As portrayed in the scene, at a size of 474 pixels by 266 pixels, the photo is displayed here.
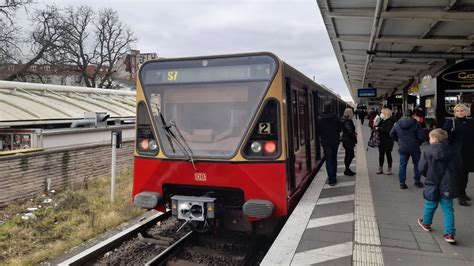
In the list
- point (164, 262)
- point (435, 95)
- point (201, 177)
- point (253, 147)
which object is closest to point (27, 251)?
point (164, 262)

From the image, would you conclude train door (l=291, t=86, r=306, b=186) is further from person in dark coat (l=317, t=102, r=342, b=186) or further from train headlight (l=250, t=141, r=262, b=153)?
train headlight (l=250, t=141, r=262, b=153)

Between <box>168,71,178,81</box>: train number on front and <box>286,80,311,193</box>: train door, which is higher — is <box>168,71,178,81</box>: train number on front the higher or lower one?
the higher one

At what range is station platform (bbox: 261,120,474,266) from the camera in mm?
3920

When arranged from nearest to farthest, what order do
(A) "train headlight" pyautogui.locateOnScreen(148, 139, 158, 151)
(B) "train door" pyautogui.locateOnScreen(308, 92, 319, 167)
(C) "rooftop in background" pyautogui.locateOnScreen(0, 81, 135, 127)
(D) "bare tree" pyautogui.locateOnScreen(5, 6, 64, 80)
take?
(A) "train headlight" pyautogui.locateOnScreen(148, 139, 158, 151)
(B) "train door" pyautogui.locateOnScreen(308, 92, 319, 167)
(C) "rooftop in background" pyautogui.locateOnScreen(0, 81, 135, 127)
(D) "bare tree" pyautogui.locateOnScreen(5, 6, 64, 80)

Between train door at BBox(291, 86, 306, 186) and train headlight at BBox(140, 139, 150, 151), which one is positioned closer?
train headlight at BBox(140, 139, 150, 151)

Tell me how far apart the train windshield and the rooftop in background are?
692 centimetres

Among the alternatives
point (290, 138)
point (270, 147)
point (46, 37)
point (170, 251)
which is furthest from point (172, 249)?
point (46, 37)

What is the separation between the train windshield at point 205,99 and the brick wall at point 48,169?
14.5 ft

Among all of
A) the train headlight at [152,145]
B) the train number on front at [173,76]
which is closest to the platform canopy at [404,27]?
the train number on front at [173,76]

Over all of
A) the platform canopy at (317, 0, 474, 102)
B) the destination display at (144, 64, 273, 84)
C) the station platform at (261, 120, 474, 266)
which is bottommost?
the station platform at (261, 120, 474, 266)

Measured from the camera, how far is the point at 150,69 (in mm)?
5551

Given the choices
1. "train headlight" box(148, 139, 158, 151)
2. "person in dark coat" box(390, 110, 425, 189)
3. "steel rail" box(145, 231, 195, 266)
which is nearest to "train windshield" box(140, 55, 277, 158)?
"train headlight" box(148, 139, 158, 151)

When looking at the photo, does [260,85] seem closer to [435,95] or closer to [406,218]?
[406,218]

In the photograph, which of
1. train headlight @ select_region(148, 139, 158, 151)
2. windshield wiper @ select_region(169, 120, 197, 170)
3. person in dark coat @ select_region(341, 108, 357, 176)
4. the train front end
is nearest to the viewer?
the train front end
